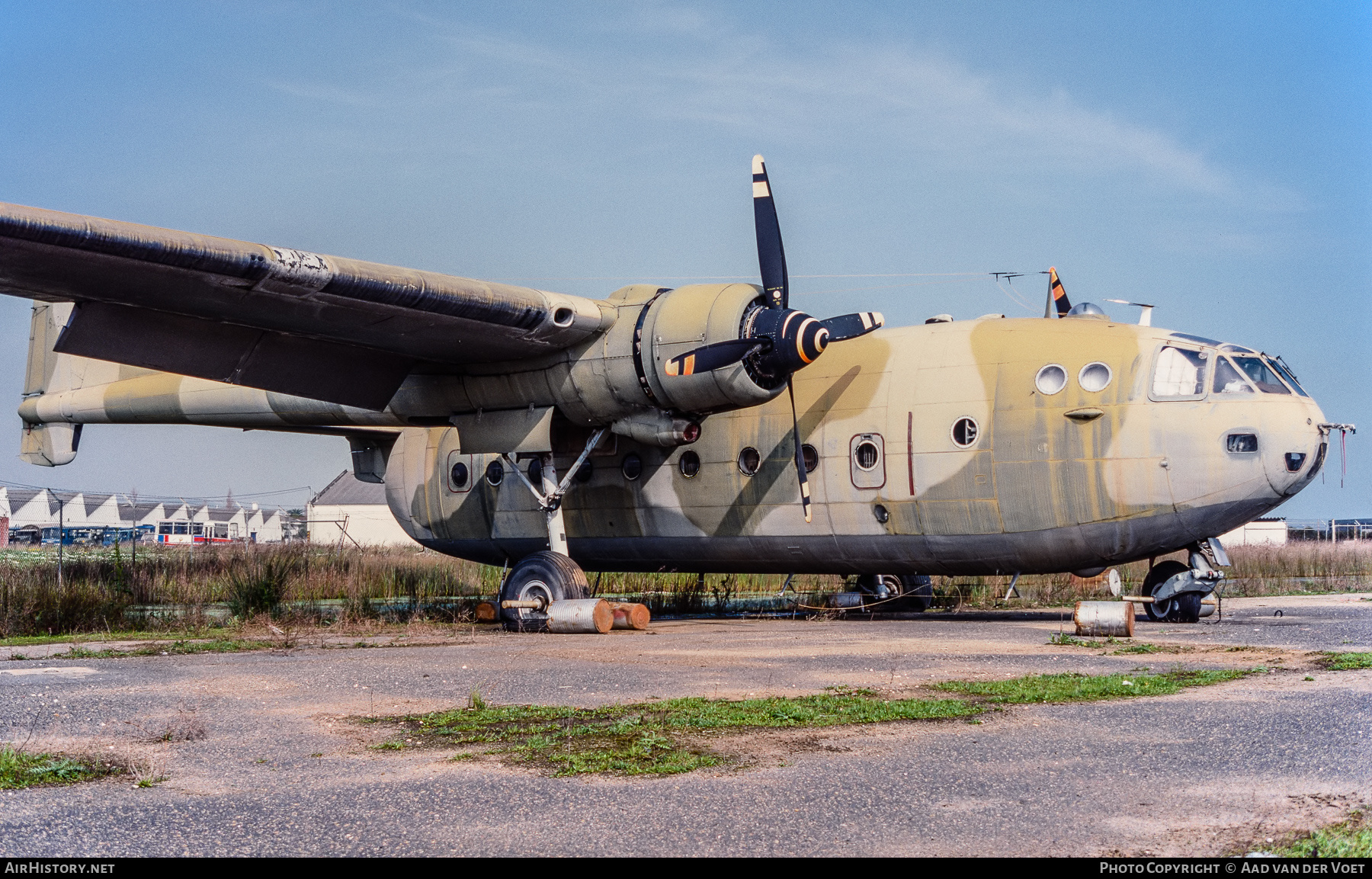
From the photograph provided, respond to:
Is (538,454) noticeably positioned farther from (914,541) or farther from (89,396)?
(89,396)

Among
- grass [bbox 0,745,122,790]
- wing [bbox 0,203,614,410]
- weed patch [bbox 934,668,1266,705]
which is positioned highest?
wing [bbox 0,203,614,410]

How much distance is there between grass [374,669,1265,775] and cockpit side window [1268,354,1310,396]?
21.8ft

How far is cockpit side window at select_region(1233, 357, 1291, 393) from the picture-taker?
49.0ft

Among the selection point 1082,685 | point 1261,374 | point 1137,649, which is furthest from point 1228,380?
point 1082,685

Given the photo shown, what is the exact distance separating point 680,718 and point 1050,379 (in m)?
9.24

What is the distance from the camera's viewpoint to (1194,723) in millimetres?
7531

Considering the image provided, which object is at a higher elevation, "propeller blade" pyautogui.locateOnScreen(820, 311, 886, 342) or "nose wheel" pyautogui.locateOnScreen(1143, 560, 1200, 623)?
"propeller blade" pyautogui.locateOnScreen(820, 311, 886, 342)

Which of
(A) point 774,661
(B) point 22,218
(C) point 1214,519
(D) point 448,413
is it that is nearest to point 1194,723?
(A) point 774,661

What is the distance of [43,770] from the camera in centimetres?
621

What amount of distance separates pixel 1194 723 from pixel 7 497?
113m

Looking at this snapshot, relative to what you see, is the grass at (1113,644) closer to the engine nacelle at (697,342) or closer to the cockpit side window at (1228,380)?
the cockpit side window at (1228,380)

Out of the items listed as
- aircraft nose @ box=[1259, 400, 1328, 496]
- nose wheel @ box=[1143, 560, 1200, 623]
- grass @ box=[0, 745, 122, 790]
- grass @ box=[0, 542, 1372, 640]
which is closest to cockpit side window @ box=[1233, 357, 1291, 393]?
aircraft nose @ box=[1259, 400, 1328, 496]

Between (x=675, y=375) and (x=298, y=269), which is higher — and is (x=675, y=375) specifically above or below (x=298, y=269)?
below

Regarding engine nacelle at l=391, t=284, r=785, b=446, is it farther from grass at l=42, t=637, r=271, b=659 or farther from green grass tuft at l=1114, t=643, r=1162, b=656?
green grass tuft at l=1114, t=643, r=1162, b=656
